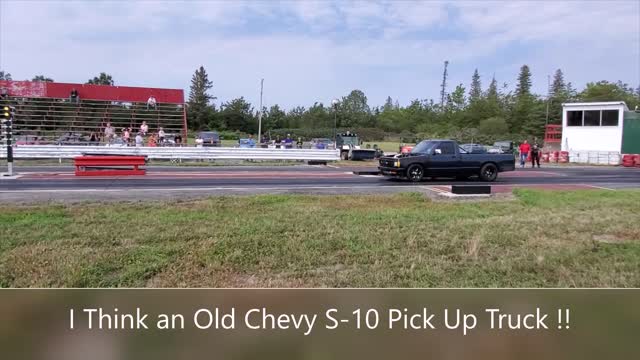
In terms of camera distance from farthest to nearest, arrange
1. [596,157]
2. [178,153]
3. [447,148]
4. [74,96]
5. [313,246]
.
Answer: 1. [74,96]
2. [596,157]
3. [178,153]
4. [447,148]
5. [313,246]

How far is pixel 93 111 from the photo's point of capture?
38938mm

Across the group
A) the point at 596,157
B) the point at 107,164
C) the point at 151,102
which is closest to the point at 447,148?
the point at 107,164

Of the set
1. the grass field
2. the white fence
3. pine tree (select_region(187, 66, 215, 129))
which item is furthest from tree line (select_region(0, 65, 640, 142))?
the grass field

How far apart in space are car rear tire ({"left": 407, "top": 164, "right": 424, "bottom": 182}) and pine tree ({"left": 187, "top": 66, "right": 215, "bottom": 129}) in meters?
82.4

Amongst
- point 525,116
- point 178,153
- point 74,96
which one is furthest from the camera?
point 525,116

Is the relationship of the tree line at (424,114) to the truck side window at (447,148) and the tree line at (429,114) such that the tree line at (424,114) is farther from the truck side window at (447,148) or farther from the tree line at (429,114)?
the truck side window at (447,148)

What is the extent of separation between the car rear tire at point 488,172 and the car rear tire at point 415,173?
243 centimetres

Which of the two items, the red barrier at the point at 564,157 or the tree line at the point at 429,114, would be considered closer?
the red barrier at the point at 564,157

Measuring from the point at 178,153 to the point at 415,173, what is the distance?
46.0 feet

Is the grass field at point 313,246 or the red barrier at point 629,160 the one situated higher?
the red barrier at point 629,160

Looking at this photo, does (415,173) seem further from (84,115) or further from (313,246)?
(84,115)

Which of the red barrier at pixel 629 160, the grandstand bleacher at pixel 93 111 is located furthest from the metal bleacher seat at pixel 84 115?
the red barrier at pixel 629 160

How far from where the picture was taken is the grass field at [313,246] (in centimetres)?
498

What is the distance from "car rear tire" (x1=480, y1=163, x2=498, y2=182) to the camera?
18.9 m
